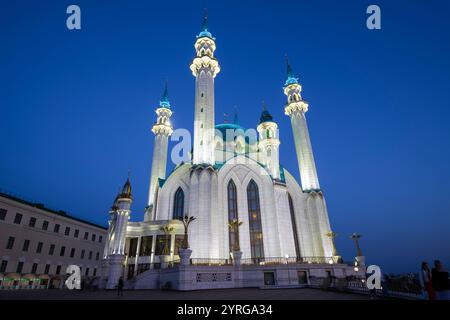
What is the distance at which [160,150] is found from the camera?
4606 cm

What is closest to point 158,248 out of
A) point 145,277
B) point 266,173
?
point 145,277

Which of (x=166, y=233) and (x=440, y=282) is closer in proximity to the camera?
(x=440, y=282)

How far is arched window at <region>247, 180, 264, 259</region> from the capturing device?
3181 centimetres

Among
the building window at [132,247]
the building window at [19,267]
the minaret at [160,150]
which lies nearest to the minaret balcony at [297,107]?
the minaret at [160,150]

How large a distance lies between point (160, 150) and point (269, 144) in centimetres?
2011

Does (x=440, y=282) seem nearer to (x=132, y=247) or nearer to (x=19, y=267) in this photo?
(x=132, y=247)

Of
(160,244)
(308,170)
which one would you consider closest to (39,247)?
(160,244)

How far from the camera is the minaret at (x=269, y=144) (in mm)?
41991

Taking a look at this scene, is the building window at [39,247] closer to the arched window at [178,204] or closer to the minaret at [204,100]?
the arched window at [178,204]

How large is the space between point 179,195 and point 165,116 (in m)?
19.1

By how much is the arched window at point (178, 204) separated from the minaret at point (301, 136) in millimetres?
19350

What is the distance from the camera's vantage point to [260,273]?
25.3 meters
